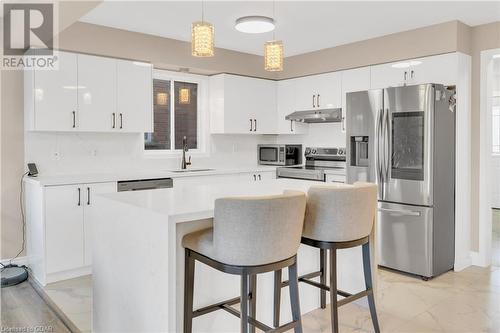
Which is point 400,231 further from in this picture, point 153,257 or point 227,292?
point 153,257

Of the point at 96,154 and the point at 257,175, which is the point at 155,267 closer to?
the point at 96,154

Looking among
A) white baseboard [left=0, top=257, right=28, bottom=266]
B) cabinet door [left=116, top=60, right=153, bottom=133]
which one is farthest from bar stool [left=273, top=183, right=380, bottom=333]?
white baseboard [left=0, top=257, right=28, bottom=266]

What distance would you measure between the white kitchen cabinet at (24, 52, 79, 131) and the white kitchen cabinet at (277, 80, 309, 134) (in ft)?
8.95

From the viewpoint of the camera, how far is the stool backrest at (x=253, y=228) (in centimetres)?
183

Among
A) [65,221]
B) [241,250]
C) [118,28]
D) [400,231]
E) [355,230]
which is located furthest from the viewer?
[118,28]

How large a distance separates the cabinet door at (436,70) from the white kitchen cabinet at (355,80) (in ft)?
1.72

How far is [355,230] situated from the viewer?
2.35m

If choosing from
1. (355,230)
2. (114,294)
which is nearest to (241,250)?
(355,230)

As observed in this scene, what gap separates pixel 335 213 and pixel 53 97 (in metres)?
2.89

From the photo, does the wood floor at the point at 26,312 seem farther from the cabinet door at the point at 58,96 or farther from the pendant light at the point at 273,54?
the pendant light at the point at 273,54

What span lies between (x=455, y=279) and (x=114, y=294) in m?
3.03

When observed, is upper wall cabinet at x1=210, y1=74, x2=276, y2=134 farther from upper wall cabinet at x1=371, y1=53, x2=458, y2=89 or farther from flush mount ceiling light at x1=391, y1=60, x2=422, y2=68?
flush mount ceiling light at x1=391, y1=60, x2=422, y2=68

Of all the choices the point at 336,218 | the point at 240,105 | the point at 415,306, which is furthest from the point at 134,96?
the point at 415,306

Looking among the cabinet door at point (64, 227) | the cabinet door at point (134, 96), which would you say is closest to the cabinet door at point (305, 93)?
the cabinet door at point (134, 96)
